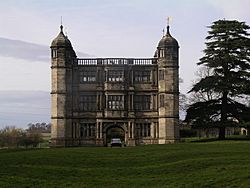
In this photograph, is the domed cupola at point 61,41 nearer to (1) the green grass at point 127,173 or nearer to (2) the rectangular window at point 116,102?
(2) the rectangular window at point 116,102

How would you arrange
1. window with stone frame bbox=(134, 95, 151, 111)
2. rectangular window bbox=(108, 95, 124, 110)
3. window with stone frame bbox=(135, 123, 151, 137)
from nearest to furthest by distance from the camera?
window with stone frame bbox=(135, 123, 151, 137) → rectangular window bbox=(108, 95, 124, 110) → window with stone frame bbox=(134, 95, 151, 111)

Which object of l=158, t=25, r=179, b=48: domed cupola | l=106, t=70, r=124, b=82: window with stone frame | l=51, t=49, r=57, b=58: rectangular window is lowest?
l=106, t=70, r=124, b=82: window with stone frame

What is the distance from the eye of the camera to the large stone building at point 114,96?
5322 cm

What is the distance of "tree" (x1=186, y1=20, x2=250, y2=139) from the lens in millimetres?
49000

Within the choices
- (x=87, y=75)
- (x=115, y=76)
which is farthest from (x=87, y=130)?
(x=115, y=76)

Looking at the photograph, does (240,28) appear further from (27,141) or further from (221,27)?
(27,141)

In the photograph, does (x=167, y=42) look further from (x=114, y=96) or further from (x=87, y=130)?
(x=87, y=130)

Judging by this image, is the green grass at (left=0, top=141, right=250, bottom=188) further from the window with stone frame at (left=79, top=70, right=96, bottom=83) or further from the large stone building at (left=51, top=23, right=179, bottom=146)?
the window with stone frame at (left=79, top=70, right=96, bottom=83)

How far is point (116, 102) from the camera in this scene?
5416 centimetres

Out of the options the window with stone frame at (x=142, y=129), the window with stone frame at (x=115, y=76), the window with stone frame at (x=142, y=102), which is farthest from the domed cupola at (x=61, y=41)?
the window with stone frame at (x=142, y=129)

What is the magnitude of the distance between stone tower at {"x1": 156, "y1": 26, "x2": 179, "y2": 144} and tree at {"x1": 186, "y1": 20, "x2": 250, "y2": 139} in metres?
2.91

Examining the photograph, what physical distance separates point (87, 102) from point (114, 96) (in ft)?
8.86

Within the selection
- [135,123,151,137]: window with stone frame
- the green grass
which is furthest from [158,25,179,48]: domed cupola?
the green grass

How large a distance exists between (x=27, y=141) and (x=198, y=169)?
37.1 meters
